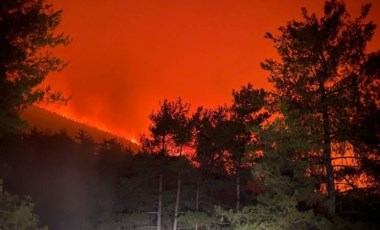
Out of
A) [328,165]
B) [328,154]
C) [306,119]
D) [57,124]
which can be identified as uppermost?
[57,124]

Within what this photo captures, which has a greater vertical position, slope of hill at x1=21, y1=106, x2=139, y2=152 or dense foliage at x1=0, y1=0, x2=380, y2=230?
slope of hill at x1=21, y1=106, x2=139, y2=152

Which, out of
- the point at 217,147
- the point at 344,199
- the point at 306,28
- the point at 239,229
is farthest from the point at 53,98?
the point at 217,147

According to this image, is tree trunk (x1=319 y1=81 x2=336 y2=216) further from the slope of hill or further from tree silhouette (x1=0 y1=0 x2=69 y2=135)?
the slope of hill

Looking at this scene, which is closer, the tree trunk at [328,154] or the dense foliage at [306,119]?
the dense foliage at [306,119]

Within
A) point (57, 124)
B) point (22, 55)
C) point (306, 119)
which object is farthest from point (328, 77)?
point (57, 124)

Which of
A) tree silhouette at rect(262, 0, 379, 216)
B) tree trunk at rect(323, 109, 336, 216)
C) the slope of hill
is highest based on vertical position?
the slope of hill

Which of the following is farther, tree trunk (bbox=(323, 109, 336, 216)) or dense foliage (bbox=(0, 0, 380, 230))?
tree trunk (bbox=(323, 109, 336, 216))

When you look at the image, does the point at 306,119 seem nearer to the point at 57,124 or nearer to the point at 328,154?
the point at 328,154

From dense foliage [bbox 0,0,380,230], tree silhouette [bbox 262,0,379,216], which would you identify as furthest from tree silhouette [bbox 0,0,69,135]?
tree silhouette [bbox 262,0,379,216]

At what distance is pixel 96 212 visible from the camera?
51.3m

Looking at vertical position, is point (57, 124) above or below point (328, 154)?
above

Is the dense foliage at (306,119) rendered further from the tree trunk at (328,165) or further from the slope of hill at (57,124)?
the slope of hill at (57,124)

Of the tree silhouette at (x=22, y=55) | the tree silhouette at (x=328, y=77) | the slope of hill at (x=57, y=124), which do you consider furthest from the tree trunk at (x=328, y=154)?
the slope of hill at (x=57, y=124)

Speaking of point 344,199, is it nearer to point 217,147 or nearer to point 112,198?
point 217,147
